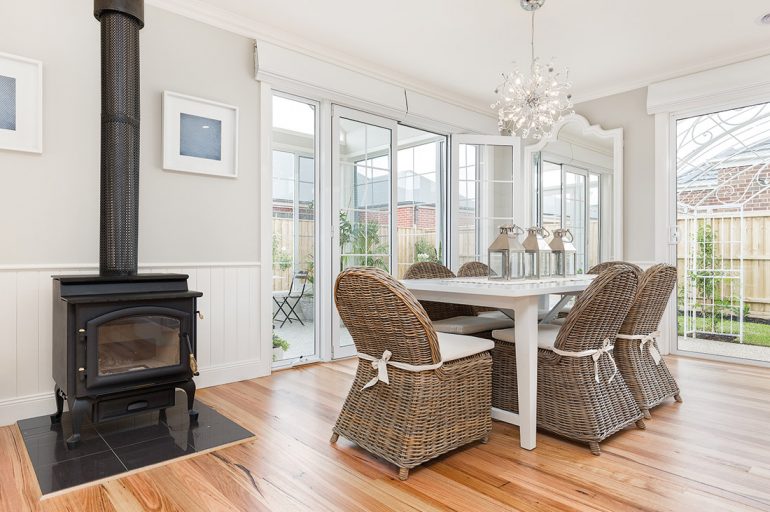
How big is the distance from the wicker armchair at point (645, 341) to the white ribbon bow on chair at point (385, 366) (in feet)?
4.25

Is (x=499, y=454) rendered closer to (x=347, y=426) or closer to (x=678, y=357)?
(x=347, y=426)

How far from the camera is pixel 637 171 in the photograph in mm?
4648

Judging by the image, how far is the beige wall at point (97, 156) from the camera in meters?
2.58

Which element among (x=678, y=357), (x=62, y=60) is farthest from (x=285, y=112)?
(x=678, y=357)

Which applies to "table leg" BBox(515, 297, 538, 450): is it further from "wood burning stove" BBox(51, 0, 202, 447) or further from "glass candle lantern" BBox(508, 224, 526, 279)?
"wood burning stove" BBox(51, 0, 202, 447)

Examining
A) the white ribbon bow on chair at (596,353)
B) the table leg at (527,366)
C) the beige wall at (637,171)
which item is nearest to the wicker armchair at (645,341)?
the white ribbon bow on chair at (596,353)

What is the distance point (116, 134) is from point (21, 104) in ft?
1.91

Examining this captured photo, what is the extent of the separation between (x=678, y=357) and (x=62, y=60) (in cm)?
503

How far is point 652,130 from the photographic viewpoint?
4.55 metres

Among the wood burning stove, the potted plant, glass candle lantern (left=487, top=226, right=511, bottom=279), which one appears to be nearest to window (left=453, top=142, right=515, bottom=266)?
the potted plant

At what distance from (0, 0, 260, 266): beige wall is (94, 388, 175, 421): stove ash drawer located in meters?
0.93

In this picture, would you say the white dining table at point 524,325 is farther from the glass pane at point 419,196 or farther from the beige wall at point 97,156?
the glass pane at point 419,196

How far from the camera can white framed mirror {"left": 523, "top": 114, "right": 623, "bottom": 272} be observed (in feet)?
15.6

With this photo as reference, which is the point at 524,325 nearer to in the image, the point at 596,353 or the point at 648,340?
the point at 596,353
